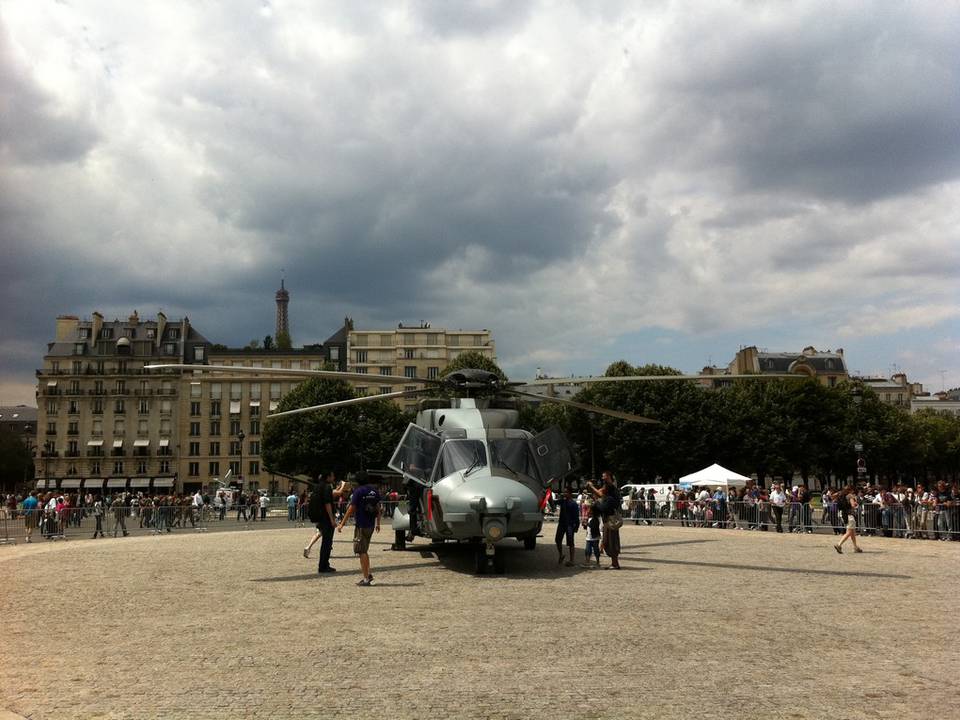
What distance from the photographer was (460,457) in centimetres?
1645

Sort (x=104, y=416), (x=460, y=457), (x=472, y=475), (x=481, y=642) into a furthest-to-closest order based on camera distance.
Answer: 1. (x=104, y=416)
2. (x=460, y=457)
3. (x=472, y=475)
4. (x=481, y=642)

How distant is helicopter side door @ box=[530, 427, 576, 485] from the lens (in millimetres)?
16953

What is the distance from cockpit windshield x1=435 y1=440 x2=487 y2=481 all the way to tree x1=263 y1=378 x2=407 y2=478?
154 feet

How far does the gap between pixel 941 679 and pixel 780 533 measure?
74.7 ft

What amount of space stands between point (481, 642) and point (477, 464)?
23.7 feet

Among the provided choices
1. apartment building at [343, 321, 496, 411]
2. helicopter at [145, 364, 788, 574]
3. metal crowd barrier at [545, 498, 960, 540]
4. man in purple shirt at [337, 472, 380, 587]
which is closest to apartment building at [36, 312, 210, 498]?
apartment building at [343, 321, 496, 411]

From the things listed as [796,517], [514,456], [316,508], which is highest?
[514,456]

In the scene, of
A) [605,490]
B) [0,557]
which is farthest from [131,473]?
[605,490]

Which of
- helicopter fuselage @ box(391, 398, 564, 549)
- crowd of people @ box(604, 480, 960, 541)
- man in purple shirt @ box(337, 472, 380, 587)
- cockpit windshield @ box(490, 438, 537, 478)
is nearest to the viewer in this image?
man in purple shirt @ box(337, 472, 380, 587)

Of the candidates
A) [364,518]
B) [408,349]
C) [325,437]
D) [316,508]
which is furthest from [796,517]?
[408,349]

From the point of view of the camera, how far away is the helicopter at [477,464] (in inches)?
589

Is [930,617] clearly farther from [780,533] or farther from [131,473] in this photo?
[131,473]

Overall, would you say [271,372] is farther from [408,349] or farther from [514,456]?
[408,349]

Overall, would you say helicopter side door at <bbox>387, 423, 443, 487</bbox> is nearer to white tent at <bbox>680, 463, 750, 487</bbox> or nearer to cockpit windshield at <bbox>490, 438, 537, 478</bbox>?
cockpit windshield at <bbox>490, 438, 537, 478</bbox>
